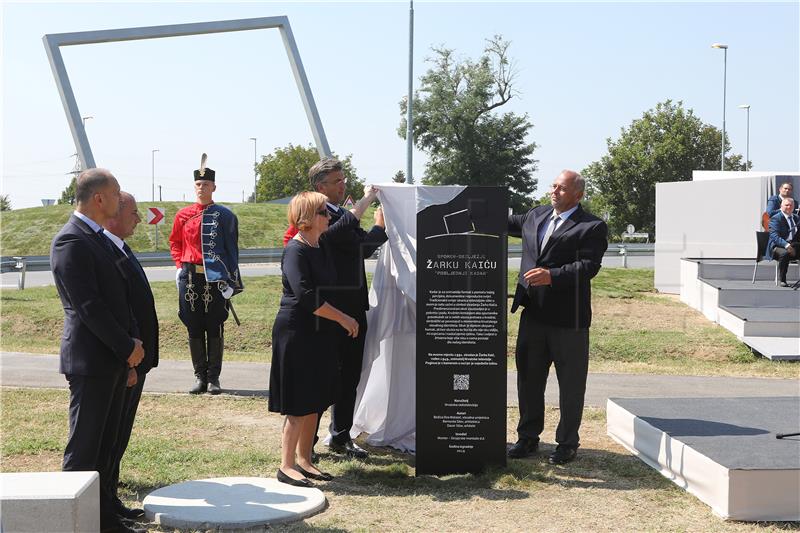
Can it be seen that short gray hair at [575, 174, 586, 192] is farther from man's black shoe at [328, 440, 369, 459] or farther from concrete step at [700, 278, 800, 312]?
concrete step at [700, 278, 800, 312]

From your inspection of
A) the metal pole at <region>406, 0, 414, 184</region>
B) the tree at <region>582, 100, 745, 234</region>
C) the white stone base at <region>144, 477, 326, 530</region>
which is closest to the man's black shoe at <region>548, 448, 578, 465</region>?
the white stone base at <region>144, 477, 326, 530</region>

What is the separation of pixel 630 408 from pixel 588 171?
2105 inches

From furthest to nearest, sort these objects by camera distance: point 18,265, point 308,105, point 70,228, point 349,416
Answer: point 18,265 → point 308,105 → point 349,416 → point 70,228

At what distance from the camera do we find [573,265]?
683 cm

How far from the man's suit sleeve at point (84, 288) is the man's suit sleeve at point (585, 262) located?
10.6 feet

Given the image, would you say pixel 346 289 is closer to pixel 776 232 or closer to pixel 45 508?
pixel 45 508

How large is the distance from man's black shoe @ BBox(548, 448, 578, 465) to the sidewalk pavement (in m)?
2.28

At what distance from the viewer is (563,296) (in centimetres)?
693

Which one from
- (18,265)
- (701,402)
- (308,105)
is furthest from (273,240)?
(701,402)

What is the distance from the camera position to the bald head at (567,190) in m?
6.95

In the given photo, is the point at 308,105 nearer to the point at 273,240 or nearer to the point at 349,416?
the point at 349,416

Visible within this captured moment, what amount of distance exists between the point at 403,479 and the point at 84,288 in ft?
8.78

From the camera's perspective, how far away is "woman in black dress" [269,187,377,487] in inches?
236

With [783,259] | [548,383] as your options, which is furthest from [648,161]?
[548,383]
